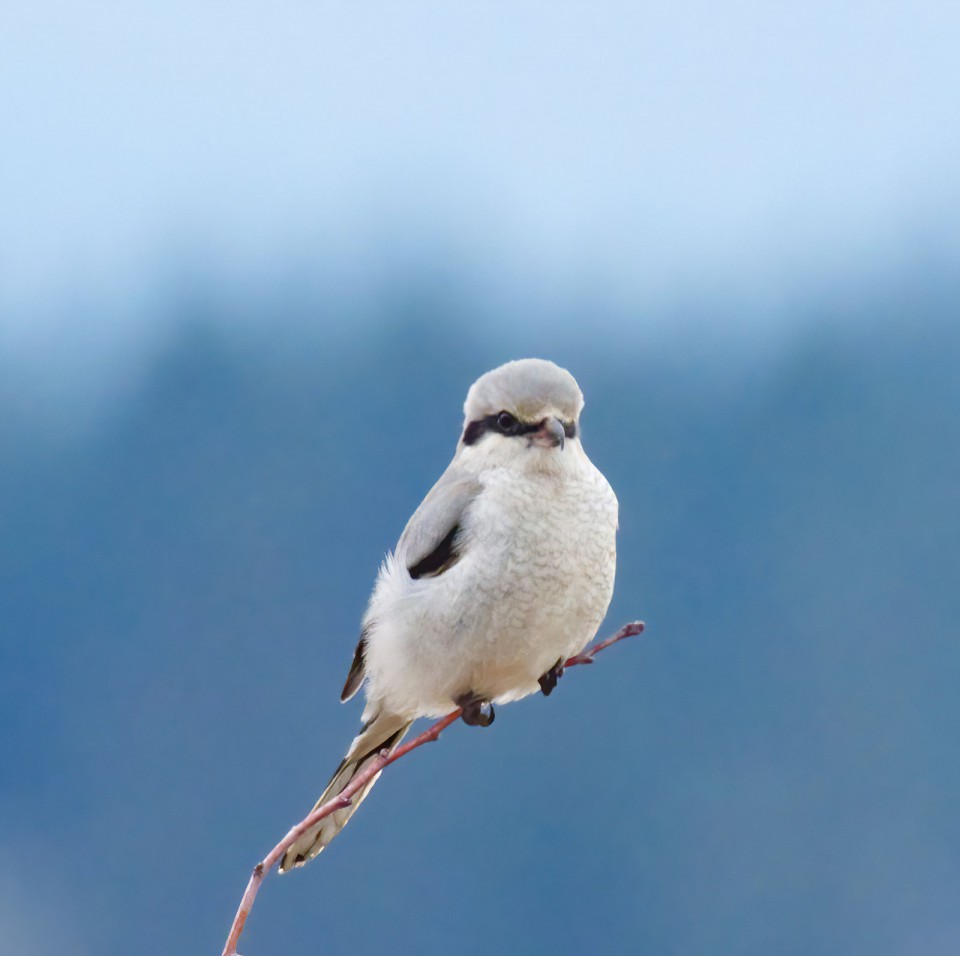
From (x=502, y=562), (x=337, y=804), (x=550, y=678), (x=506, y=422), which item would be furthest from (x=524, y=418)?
(x=337, y=804)

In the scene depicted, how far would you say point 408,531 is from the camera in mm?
1371

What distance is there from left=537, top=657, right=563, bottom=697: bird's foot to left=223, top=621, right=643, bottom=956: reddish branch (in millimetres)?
219

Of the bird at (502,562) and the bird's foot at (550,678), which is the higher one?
the bird at (502,562)

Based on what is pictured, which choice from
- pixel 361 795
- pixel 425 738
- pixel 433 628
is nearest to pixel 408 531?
pixel 433 628

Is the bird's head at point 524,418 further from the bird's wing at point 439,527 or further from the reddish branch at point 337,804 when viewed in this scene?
the reddish branch at point 337,804

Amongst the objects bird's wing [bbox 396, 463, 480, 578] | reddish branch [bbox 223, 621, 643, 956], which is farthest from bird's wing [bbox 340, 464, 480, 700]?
reddish branch [bbox 223, 621, 643, 956]

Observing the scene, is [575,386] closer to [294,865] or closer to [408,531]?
[408,531]

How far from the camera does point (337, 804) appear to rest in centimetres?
84

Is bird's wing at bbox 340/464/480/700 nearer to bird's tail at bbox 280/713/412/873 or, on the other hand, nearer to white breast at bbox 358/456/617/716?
white breast at bbox 358/456/617/716

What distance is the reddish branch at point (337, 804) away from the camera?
731 millimetres

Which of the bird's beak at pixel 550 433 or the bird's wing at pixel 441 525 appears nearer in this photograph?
the bird's beak at pixel 550 433

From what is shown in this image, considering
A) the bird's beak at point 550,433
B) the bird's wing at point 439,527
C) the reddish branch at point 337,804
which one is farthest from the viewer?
the bird's wing at point 439,527

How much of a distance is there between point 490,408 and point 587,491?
0.15 metres

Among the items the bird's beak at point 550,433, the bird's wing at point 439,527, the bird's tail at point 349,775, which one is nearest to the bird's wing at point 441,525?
the bird's wing at point 439,527
